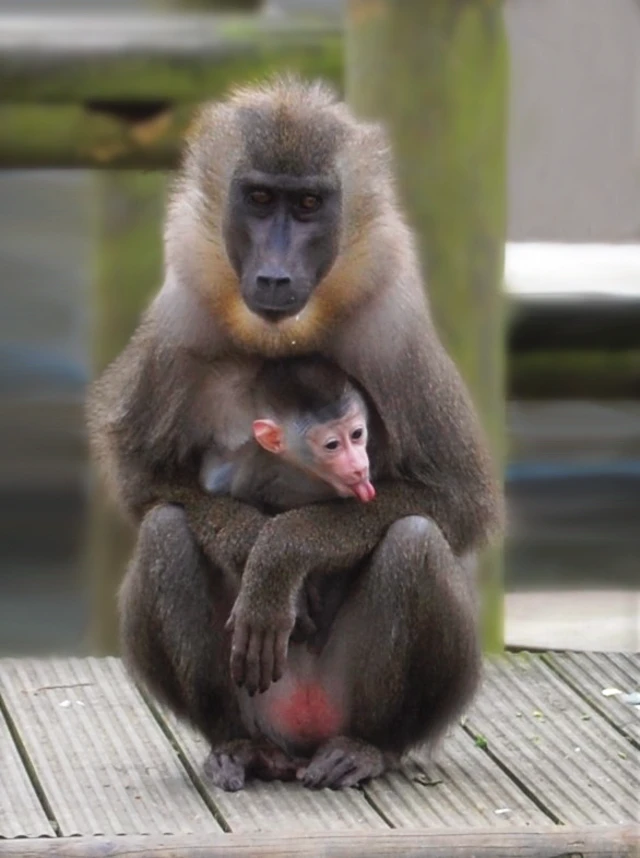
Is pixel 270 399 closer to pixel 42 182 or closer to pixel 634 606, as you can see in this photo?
pixel 634 606

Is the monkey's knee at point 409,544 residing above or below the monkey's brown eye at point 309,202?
below

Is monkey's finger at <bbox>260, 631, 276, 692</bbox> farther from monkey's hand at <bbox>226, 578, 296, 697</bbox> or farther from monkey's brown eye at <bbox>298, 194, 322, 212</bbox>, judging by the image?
monkey's brown eye at <bbox>298, 194, 322, 212</bbox>

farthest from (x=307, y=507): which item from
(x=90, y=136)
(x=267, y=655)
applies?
(x=90, y=136)

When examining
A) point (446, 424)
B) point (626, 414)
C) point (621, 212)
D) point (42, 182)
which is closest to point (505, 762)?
point (446, 424)

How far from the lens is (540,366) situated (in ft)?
24.5

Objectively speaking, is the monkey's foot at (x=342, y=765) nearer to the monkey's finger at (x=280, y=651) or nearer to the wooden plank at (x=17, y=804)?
the monkey's finger at (x=280, y=651)

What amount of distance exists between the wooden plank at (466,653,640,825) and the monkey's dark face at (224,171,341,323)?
1.31m

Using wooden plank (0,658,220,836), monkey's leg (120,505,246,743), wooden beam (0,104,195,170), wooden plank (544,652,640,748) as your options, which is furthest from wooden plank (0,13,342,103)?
monkey's leg (120,505,246,743)

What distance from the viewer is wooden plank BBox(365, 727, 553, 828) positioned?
5.30 metres

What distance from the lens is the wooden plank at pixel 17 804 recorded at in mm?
5172

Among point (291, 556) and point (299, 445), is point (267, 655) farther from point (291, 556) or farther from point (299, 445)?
point (299, 445)

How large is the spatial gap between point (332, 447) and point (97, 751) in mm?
1081

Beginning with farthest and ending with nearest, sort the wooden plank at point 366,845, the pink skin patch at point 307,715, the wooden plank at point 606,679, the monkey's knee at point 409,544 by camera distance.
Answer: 1. the wooden plank at point 606,679
2. the pink skin patch at point 307,715
3. the monkey's knee at point 409,544
4. the wooden plank at point 366,845

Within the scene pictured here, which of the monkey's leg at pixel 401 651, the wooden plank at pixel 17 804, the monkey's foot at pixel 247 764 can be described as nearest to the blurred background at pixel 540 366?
the monkey's leg at pixel 401 651
